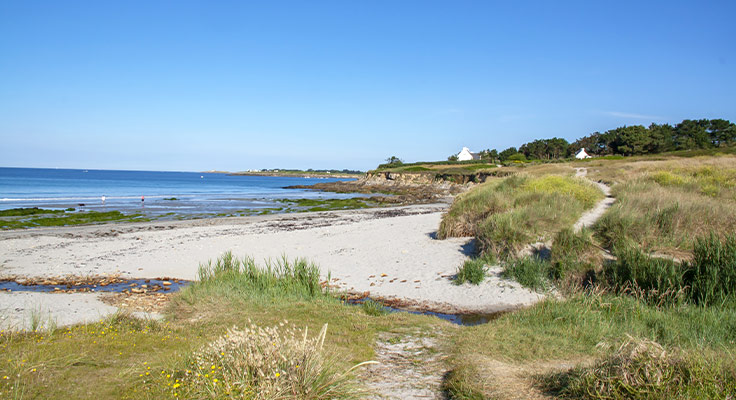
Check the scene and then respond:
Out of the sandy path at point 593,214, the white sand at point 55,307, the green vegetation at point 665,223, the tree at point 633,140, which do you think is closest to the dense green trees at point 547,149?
the tree at point 633,140

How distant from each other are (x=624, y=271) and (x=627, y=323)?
3.40 m

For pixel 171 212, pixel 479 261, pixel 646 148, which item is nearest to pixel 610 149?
pixel 646 148

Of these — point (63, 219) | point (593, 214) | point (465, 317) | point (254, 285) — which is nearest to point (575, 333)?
point (465, 317)

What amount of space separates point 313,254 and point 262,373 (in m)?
11.8

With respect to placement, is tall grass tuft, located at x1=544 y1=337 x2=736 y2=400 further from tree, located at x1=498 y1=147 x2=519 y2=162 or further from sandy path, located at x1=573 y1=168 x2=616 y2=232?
tree, located at x1=498 y1=147 x2=519 y2=162

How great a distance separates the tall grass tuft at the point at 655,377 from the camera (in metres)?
3.48

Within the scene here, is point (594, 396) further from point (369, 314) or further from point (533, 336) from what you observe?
point (369, 314)

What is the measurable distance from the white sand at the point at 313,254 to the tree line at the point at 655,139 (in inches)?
2687

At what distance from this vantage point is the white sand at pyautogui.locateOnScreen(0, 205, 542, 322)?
10.8 metres

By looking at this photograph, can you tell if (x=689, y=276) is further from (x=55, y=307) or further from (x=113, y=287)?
(x=113, y=287)

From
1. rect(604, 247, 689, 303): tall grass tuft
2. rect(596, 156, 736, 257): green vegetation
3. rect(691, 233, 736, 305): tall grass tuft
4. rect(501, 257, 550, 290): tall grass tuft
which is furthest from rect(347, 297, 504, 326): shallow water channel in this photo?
rect(596, 156, 736, 257): green vegetation

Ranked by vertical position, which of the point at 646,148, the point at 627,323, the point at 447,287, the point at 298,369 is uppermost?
the point at 646,148

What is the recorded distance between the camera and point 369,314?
8.04 metres

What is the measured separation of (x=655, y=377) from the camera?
3564mm
